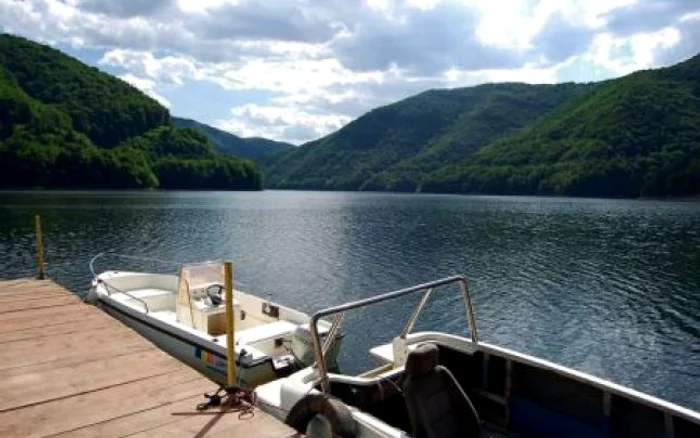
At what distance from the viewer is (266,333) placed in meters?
16.1

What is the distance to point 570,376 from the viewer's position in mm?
8445

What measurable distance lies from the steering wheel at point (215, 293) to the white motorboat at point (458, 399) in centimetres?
808

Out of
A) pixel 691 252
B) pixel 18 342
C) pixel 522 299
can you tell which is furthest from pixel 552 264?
pixel 18 342

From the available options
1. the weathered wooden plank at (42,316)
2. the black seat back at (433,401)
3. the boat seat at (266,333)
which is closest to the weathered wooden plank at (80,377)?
the weathered wooden plank at (42,316)

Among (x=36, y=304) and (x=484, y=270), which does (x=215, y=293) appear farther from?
(x=484, y=270)

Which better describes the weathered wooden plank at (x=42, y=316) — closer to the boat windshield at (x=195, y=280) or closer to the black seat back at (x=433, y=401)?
the boat windshield at (x=195, y=280)

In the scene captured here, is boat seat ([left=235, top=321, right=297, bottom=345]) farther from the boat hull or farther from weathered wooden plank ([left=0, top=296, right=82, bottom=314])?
weathered wooden plank ([left=0, top=296, right=82, bottom=314])

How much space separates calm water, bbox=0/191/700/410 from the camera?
24.7 meters

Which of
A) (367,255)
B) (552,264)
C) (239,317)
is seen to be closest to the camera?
(239,317)

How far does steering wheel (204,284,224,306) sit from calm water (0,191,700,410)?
19.8ft

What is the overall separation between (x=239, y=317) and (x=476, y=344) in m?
10.3

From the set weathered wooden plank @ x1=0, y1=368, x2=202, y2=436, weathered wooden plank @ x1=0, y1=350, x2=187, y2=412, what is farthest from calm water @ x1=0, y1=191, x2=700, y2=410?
weathered wooden plank @ x1=0, y1=368, x2=202, y2=436

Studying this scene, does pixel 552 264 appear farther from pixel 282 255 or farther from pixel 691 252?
pixel 282 255

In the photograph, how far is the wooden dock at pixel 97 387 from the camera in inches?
289
